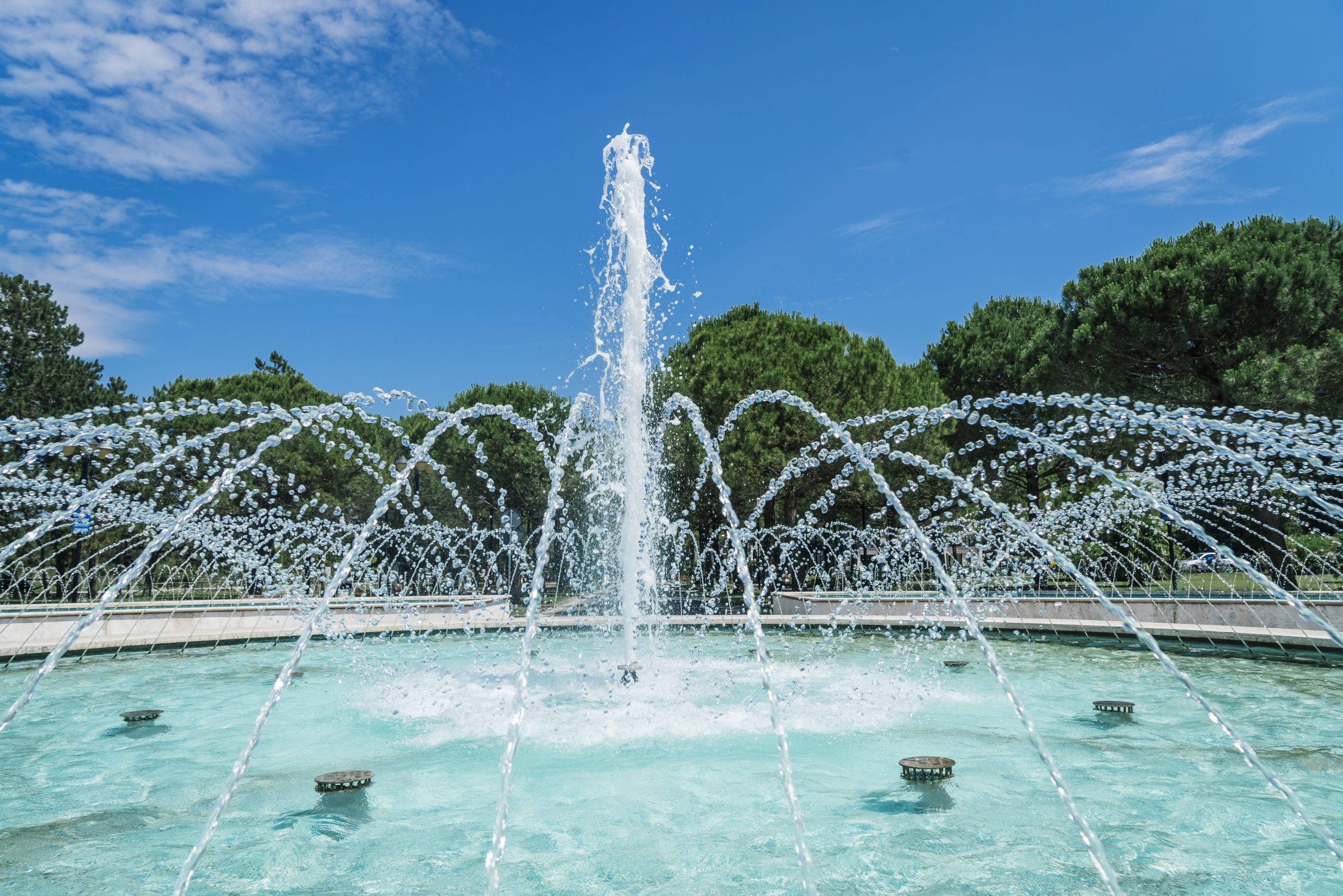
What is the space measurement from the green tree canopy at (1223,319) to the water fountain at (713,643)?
115cm

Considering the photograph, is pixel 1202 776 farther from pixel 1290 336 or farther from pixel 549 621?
pixel 1290 336

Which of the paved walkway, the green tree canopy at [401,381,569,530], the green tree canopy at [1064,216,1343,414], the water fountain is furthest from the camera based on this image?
the green tree canopy at [401,381,569,530]

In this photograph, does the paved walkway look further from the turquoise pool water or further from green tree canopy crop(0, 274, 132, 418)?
green tree canopy crop(0, 274, 132, 418)

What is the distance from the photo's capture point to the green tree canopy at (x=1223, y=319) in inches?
735

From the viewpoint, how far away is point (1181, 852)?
14.3ft

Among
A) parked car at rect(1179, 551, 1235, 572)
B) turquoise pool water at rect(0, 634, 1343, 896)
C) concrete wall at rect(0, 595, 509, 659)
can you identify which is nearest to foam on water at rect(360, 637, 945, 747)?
turquoise pool water at rect(0, 634, 1343, 896)

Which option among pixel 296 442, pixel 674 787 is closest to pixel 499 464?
pixel 296 442

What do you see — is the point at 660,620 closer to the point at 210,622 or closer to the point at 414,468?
the point at 210,622

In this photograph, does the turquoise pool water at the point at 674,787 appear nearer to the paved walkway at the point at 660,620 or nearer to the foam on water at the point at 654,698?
the foam on water at the point at 654,698

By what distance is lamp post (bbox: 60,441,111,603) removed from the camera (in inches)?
766

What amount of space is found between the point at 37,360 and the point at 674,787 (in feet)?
91.8

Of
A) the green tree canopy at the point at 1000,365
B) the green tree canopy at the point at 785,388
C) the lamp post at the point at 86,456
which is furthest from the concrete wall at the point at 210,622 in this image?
the green tree canopy at the point at 1000,365

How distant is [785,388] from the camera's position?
2411 centimetres

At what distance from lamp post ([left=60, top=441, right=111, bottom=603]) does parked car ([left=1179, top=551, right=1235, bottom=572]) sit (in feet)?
82.8
